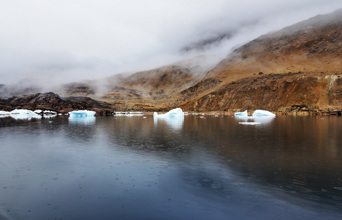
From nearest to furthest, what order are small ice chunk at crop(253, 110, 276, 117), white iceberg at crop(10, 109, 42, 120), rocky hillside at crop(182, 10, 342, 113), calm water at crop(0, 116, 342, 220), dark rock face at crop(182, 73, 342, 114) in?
calm water at crop(0, 116, 342, 220) → small ice chunk at crop(253, 110, 276, 117) → dark rock face at crop(182, 73, 342, 114) → white iceberg at crop(10, 109, 42, 120) → rocky hillside at crop(182, 10, 342, 113)

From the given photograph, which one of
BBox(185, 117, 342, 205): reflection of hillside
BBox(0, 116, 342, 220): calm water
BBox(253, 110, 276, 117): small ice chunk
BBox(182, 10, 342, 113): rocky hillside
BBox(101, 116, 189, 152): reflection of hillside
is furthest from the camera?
BBox(182, 10, 342, 113): rocky hillside

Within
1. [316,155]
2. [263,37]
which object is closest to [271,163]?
[316,155]

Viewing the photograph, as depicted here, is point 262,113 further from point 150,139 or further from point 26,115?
point 26,115

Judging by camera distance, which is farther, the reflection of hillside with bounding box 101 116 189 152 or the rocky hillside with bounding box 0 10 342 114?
the rocky hillside with bounding box 0 10 342 114

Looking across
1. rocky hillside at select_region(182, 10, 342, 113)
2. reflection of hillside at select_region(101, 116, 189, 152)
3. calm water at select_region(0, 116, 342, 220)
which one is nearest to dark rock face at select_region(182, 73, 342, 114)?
rocky hillside at select_region(182, 10, 342, 113)

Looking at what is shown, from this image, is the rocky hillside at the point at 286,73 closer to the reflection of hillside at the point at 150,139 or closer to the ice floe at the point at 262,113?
the ice floe at the point at 262,113

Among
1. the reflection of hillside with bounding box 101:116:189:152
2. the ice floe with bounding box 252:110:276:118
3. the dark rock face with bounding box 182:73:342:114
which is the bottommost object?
the reflection of hillside with bounding box 101:116:189:152

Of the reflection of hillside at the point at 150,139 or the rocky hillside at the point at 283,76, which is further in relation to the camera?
the rocky hillside at the point at 283,76

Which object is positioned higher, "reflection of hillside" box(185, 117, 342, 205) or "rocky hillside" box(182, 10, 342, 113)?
"rocky hillside" box(182, 10, 342, 113)

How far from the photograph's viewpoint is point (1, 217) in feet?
24.1

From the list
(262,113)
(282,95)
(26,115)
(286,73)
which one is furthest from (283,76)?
(26,115)

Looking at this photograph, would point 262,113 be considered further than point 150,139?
Yes

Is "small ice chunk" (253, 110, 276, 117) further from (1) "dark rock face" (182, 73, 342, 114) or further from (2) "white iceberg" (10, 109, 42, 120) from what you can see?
(2) "white iceberg" (10, 109, 42, 120)

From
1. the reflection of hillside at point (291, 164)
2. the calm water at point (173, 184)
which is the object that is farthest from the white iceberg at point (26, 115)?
the reflection of hillside at point (291, 164)
